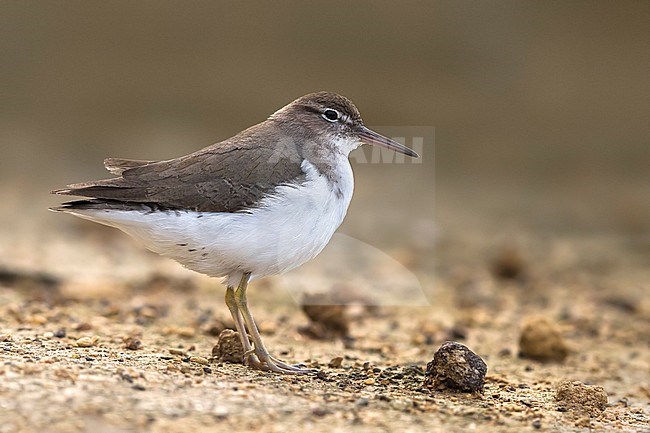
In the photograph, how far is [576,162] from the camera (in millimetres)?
15227

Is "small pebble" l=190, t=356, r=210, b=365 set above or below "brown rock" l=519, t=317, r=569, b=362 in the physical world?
below

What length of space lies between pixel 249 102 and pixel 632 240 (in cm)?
698

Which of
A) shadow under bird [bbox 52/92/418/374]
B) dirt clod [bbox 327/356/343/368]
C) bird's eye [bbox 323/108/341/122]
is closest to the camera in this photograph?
shadow under bird [bbox 52/92/418/374]

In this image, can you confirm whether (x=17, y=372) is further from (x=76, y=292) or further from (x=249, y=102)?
(x=249, y=102)

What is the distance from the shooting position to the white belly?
575 cm

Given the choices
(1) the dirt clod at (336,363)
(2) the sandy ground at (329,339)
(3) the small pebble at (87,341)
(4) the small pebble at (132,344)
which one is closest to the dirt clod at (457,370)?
(2) the sandy ground at (329,339)

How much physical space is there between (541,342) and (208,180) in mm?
3562

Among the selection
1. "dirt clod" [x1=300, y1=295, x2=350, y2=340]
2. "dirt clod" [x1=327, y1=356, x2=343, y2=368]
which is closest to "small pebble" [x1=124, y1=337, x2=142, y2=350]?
"dirt clod" [x1=327, y1=356, x2=343, y2=368]

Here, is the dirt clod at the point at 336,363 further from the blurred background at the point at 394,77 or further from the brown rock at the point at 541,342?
the blurred background at the point at 394,77

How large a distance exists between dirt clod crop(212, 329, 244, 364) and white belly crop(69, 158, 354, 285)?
23.2 inches

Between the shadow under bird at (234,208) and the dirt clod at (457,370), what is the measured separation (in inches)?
39.7

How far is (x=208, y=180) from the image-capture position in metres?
5.92

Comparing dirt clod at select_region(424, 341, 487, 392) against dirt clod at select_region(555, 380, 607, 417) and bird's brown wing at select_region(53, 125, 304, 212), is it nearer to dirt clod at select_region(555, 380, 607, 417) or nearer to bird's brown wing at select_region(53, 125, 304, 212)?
dirt clod at select_region(555, 380, 607, 417)

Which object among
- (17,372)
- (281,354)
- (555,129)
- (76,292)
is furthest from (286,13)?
(17,372)
